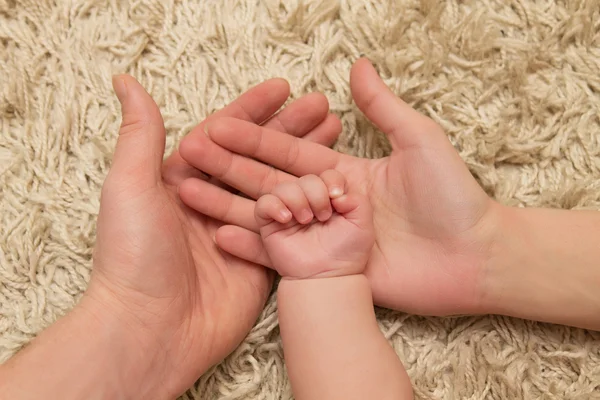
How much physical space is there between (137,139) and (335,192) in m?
0.24

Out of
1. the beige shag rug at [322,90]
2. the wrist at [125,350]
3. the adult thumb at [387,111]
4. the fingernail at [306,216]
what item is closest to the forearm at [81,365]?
the wrist at [125,350]

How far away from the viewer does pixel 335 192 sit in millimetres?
751

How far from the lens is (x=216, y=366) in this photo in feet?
2.72

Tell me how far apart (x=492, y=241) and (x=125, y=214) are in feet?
1.50

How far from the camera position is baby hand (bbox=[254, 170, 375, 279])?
75 centimetres

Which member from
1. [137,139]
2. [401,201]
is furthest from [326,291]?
[137,139]

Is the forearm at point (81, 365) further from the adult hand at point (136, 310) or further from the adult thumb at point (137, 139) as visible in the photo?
the adult thumb at point (137, 139)

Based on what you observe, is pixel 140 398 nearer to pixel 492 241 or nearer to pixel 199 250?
pixel 199 250

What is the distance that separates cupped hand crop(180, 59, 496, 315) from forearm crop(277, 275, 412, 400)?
0.22ft

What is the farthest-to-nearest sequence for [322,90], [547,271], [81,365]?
[322,90] < [547,271] < [81,365]

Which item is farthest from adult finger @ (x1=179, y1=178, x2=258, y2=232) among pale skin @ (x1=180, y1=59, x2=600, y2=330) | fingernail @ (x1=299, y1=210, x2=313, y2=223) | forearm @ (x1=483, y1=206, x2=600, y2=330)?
forearm @ (x1=483, y1=206, x2=600, y2=330)

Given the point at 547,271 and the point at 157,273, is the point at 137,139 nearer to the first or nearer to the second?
the point at 157,273

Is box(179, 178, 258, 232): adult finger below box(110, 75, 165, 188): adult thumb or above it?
below

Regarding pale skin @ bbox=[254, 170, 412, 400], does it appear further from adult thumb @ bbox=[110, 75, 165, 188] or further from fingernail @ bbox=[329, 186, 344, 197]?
adult thumb @ bbox=[110, 75, 165, 188]
